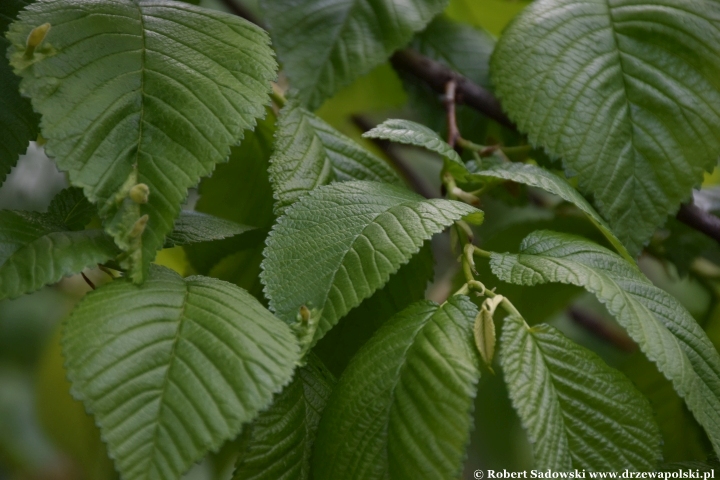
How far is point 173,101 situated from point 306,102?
0.19 meters

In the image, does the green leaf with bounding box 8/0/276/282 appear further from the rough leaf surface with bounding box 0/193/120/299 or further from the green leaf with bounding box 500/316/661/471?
the green leaf with bounding box 500/316/661/471

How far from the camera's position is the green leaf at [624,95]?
1.67 ft

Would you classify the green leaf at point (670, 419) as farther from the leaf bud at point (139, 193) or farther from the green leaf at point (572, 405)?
the leaf bud at point (139, 193)

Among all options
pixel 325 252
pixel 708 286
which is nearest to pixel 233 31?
pixel 325 252

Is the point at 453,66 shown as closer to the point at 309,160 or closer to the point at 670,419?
the point at 309,160

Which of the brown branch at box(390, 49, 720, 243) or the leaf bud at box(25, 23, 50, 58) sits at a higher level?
the leaf bud at box(25, 23, 50, 58)

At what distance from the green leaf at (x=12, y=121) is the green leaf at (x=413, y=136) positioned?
24cm

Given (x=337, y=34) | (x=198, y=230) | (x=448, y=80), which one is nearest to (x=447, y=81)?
(x=448, y=80)

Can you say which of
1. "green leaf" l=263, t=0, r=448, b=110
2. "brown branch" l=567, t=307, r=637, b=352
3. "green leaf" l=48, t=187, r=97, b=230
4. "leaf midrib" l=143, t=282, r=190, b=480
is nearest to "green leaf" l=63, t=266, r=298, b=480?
"leaf midrib" l=143, t=282, r=190, b=480

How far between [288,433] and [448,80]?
16.6 inches

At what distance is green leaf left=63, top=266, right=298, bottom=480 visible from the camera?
30 centimetres

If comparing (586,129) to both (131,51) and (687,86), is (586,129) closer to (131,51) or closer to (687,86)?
(687,86)

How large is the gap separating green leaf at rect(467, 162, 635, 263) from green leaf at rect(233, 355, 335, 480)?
0.19 meters

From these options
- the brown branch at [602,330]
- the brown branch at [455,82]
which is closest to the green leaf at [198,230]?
the brown branch at [455,82]
